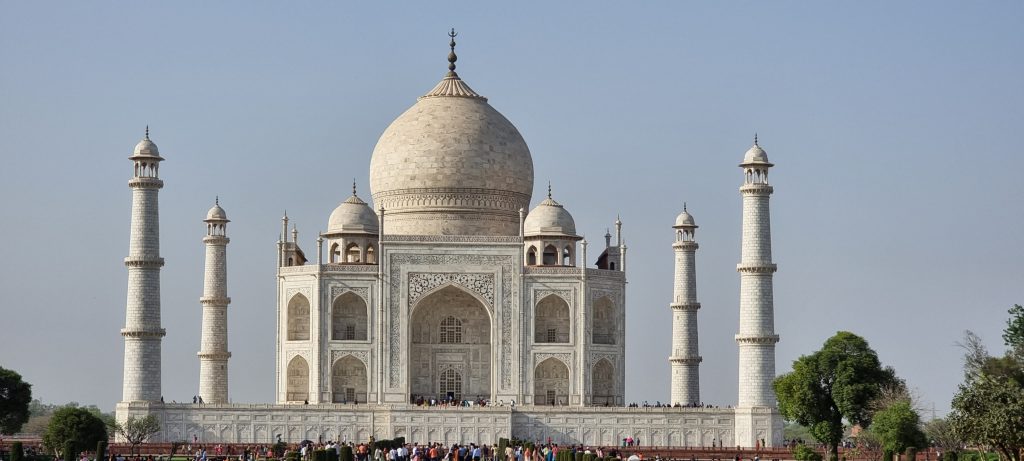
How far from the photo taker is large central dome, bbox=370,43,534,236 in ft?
143

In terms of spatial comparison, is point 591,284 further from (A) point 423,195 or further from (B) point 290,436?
(B) point 290,436

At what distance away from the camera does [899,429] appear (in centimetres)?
3588

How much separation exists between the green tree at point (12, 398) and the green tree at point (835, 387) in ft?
53.1

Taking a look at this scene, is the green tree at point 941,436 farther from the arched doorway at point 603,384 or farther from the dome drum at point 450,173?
the dome drum at point 450,173

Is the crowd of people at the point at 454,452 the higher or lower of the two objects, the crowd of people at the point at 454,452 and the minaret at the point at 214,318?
the lower

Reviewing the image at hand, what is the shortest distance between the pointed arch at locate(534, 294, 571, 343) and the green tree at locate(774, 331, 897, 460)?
471 centimetres

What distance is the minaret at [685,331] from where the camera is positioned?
Answer: 43562 mm

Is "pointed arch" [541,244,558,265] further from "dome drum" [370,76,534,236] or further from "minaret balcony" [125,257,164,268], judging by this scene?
"minaret balcony" [125,257,164,268]

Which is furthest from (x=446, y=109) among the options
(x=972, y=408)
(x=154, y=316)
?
(x=972, y=408)

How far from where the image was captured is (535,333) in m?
→ 41.6

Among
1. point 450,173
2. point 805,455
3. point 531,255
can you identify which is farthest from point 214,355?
point 805,455

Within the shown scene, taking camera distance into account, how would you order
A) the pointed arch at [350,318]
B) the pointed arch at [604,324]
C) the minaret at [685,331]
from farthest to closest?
the minaret at [685,331] < the pointed arch at [604,324] < the pointed arch at [350,318]

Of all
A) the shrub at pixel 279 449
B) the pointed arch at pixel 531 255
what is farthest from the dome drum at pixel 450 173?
the shrub at pixel 279 449

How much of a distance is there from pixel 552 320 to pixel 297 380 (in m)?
5.44
